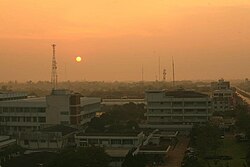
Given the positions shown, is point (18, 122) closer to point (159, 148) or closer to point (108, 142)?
point (108, 142)

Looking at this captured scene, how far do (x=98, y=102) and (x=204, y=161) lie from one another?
18850 mm

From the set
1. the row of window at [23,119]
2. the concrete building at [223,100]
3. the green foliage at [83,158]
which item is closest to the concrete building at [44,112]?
the row of window at [23,119]

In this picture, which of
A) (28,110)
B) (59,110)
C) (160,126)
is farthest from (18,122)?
(160,126)

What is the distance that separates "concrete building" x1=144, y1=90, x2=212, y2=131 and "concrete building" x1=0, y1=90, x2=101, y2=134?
5.42m

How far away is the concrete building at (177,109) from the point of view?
34.6 m

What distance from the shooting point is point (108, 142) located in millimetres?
26625

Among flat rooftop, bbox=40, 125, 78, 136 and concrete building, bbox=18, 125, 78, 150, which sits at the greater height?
flat rooftop, bbox=40, 125, 78, 136

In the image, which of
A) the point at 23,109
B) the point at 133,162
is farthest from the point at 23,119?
the point at 133,162

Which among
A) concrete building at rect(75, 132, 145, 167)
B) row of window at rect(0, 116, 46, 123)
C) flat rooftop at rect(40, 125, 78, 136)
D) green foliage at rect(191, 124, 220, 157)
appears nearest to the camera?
green foliage at rect(191, 124, 220, 157)

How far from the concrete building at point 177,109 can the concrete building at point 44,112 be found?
213 inches

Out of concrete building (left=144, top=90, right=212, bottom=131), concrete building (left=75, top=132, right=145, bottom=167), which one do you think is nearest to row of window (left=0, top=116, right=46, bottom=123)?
concrete building (left=75, top=132, right=145, bottom=167)

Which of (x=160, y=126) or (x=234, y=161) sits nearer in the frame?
(x=234, y=161)

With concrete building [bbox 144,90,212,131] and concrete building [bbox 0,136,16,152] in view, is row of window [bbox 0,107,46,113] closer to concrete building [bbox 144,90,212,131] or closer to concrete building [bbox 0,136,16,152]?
concrete building [bbox 0,136,16,152]

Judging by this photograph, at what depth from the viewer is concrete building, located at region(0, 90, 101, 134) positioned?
32656mm
